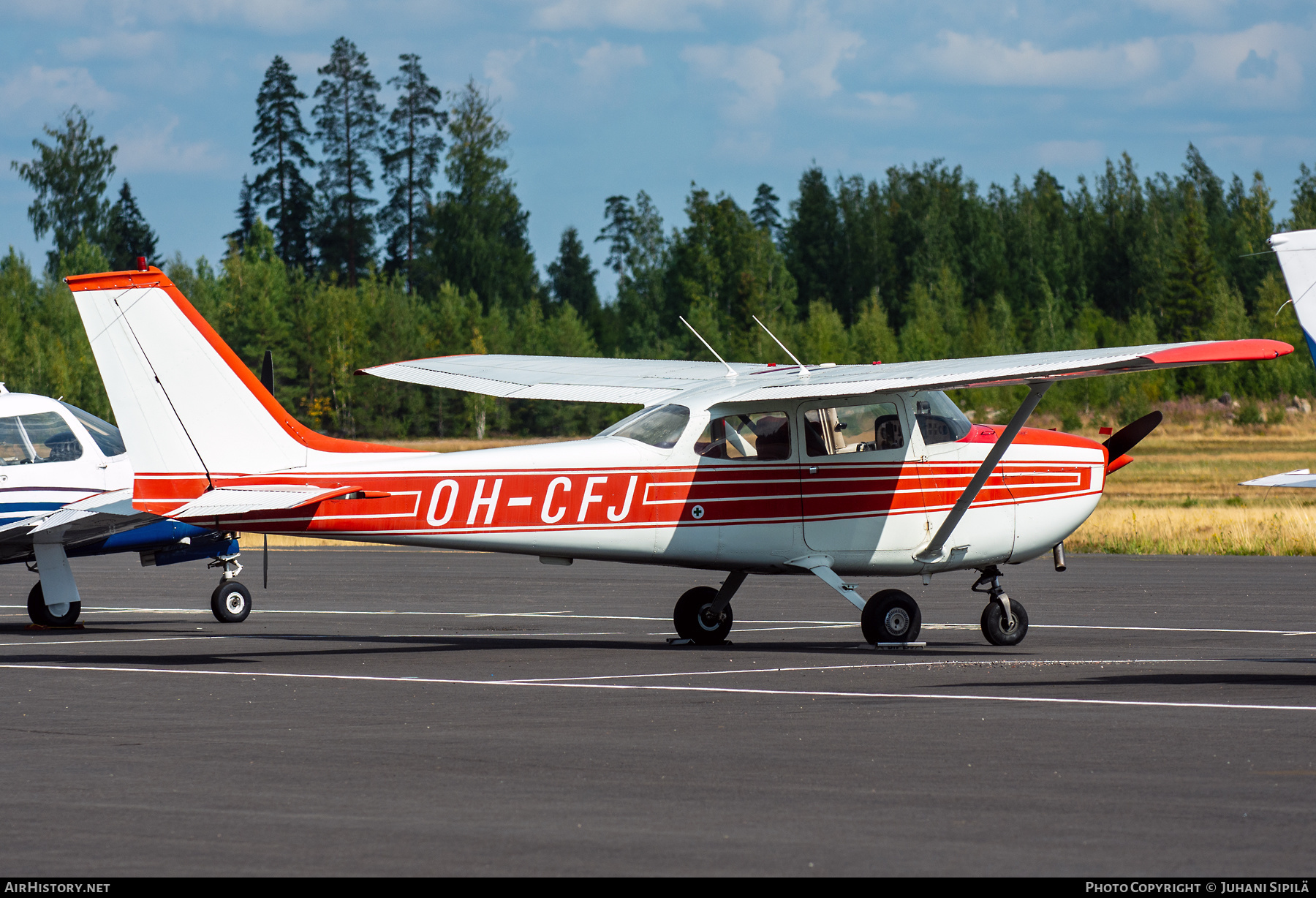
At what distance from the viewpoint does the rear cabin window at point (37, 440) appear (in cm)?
1742

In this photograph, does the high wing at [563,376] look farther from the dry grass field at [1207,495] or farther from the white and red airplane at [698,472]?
the dry grass field at [1207,495]

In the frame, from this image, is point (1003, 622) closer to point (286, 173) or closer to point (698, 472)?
point (698, 472)

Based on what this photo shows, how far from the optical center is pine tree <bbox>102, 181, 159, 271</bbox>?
102m

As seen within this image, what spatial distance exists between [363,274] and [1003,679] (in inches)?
3861

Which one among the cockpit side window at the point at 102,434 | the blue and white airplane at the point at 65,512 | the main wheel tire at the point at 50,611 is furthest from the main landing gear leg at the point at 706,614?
the cockpit side window at the point at 102,434

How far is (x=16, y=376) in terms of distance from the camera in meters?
75.6

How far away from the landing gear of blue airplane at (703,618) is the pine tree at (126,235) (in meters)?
92.0

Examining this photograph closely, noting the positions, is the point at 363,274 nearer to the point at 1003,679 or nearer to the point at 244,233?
the point at 244,233

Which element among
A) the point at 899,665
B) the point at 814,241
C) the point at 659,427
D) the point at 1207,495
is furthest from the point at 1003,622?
the point at 814,241

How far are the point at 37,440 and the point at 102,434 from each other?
2.27ft

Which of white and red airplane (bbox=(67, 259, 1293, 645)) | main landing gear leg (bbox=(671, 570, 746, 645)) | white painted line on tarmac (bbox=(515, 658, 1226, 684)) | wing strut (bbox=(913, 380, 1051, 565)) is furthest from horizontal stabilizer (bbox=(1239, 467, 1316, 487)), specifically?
main landing gear leg (bbox=(671, 570, 746, 645))

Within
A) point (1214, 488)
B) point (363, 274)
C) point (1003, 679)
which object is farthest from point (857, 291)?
point (1003, 679)

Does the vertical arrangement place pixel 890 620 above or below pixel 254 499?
below

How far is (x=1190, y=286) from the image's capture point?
9775 centimetres
